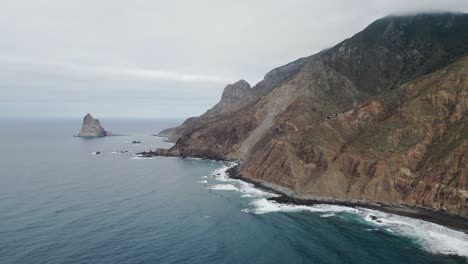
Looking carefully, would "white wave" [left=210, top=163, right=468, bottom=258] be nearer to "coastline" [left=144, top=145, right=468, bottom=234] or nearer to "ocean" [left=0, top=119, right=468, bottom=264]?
"ocean" [left=0, top=119, right=468, bottom=264]

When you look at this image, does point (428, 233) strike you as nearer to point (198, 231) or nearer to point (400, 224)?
point (400, 224)

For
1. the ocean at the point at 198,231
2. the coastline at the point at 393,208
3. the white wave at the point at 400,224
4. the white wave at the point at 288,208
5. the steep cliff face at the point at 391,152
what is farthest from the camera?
the white wave at the point at 288,208

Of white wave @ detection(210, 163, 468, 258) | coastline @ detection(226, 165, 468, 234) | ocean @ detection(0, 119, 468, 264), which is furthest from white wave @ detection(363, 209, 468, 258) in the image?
coastline @ detection(226, 165, 468, 234)

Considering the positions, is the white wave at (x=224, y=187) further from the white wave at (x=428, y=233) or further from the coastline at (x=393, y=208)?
the white wave at (x=428, y=233)

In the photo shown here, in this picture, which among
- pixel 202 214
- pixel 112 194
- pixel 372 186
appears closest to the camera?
pixel 202 214

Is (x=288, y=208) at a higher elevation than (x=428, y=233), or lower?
higher

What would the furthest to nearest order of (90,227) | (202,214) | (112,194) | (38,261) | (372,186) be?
1. (112,194)
2. (372,186)
3. (202,214)
4. (90,227)
5. (38,261)

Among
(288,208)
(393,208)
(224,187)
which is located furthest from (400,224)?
(224,187)

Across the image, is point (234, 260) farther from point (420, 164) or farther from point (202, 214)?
point (420, 164)

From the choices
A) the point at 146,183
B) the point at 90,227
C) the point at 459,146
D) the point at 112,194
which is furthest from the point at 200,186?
the point at 459,146

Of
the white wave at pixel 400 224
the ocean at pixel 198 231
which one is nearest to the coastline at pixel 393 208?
the white wave at pixel 400 224

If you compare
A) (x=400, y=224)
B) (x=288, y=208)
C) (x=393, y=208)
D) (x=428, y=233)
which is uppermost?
(x=393, y=208)
